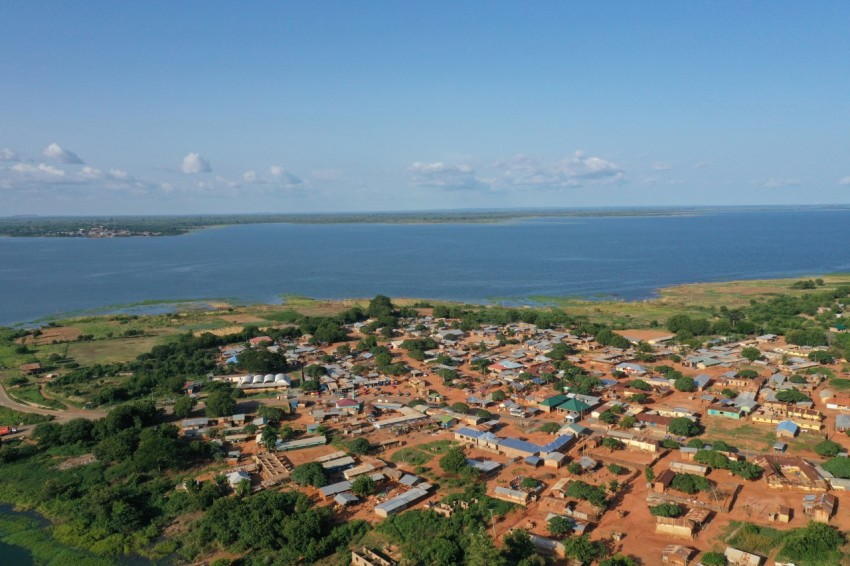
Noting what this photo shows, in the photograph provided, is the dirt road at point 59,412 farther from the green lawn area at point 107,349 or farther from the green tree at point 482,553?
the green tree at point 482,553

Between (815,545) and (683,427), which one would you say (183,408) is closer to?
(683,427)

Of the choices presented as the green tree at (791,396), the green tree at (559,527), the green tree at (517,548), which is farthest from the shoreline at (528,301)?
the green tree at (517,548)

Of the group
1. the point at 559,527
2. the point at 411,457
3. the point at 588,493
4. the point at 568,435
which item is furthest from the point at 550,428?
the point at 559,527

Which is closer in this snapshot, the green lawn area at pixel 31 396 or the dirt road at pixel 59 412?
the dirt road at pixel 59 412

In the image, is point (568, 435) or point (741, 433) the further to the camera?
point (741, 433)

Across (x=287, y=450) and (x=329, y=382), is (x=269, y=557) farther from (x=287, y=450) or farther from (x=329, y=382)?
(x=329, y=382)

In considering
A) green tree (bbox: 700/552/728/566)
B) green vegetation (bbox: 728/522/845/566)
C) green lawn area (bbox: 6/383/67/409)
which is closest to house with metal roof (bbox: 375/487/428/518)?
green tree (bbox: 700/552/728/566)

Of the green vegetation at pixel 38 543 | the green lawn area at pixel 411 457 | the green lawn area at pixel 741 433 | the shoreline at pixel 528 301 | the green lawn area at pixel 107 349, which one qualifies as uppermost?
the shoreline at pixel 528 301
